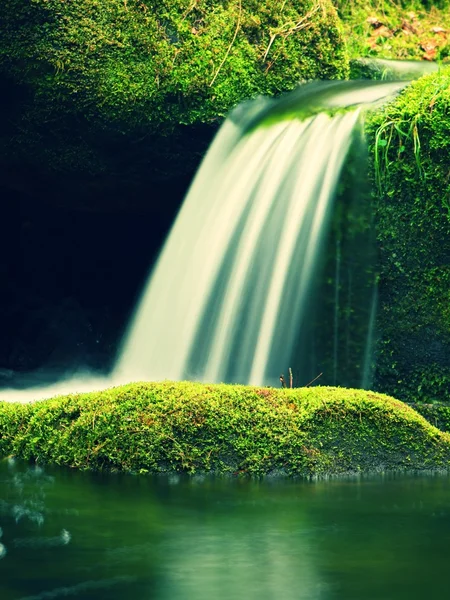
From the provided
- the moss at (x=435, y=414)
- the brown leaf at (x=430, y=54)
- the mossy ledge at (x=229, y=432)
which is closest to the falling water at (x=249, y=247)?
the moss at (x=435, y=414)

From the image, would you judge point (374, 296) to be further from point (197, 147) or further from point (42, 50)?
point (42, 50)

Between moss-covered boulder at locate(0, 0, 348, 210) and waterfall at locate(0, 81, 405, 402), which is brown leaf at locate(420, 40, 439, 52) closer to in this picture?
moss-covered boulder at locate(0, 0, 348, 210)

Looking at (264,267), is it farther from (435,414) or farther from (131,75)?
(131,75)

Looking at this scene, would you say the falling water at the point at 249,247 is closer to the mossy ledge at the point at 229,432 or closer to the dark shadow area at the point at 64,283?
the dark shadow area at the point at 64,283

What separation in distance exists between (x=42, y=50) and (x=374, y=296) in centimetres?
328

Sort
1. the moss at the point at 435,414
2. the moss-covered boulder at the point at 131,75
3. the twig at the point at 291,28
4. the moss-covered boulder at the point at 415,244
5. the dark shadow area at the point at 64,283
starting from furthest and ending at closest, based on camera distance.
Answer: the dark shadow area at the point at 64,283
the twig at the point at 291,28
the moss-covered boulder at the point at 131,75
the moss-covered boulder at the point at 415,244
the moss at the point at 435,414

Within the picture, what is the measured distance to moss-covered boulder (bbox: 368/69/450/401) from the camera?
6.77 meters

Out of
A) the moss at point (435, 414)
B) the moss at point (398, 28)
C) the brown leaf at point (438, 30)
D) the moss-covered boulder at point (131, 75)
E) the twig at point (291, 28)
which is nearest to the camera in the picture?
the moss at point (435, 414)

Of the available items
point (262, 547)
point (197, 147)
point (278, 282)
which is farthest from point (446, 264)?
point (262, 547)

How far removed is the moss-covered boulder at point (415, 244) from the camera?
6.77 metres

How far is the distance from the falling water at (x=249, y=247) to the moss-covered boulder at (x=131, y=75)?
35 cm

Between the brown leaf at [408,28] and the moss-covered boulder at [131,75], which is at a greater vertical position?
the brown leaf at [408,28]

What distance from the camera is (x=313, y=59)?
357 inches

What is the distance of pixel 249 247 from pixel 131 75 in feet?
6.15
